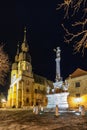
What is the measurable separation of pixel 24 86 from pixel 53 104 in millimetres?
34421

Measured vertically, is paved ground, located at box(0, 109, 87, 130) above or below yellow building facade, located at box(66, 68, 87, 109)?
below

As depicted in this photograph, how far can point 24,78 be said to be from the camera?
259ft

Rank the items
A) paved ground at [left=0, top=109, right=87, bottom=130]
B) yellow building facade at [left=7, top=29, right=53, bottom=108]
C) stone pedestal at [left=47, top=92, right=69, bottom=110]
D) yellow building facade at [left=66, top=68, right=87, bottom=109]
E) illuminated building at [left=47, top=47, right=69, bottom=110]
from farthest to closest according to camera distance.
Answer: yellow building facade at [left=7, top=29, right=53, bottom=108]
illuminated building at [left=47, top=47, right=69, bottom=110]
stone pedestal at [left=47, top=92, right=69, bottom=110]
yellow building facade at [left=66, top=68, right=87, bottom=109]
paved ground at [left=0, top=109, right=87, bottom=130]

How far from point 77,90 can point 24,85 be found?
3871cm

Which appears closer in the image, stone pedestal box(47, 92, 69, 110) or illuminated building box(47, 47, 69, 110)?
stone pedestal box(47, 92, 69, 110)

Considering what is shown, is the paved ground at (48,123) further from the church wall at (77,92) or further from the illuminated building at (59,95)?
the illuminated building at (59,95)

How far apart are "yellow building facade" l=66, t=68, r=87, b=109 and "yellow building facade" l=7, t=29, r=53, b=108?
3434 cm

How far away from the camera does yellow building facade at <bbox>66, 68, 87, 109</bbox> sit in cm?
4097

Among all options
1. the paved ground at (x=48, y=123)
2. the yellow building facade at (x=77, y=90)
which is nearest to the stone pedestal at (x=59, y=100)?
the yellow building facade at (x=77, y=90)

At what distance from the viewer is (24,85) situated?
78000mm

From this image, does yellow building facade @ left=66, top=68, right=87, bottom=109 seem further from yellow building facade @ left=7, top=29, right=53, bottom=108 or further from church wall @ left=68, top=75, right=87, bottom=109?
yellow building facade @ left=7, top=29, right=53, bottom=108

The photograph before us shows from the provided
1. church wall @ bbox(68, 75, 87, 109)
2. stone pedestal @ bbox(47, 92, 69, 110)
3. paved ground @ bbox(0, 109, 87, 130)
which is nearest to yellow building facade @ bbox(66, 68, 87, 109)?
church wall @ bbox(68, 75, 87, 109)

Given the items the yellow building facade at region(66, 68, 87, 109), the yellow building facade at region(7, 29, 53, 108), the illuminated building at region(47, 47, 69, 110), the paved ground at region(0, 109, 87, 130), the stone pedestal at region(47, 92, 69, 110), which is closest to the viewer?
the paved ground at region(0, 109, 87, 130)

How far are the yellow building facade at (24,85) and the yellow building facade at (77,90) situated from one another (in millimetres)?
34343
